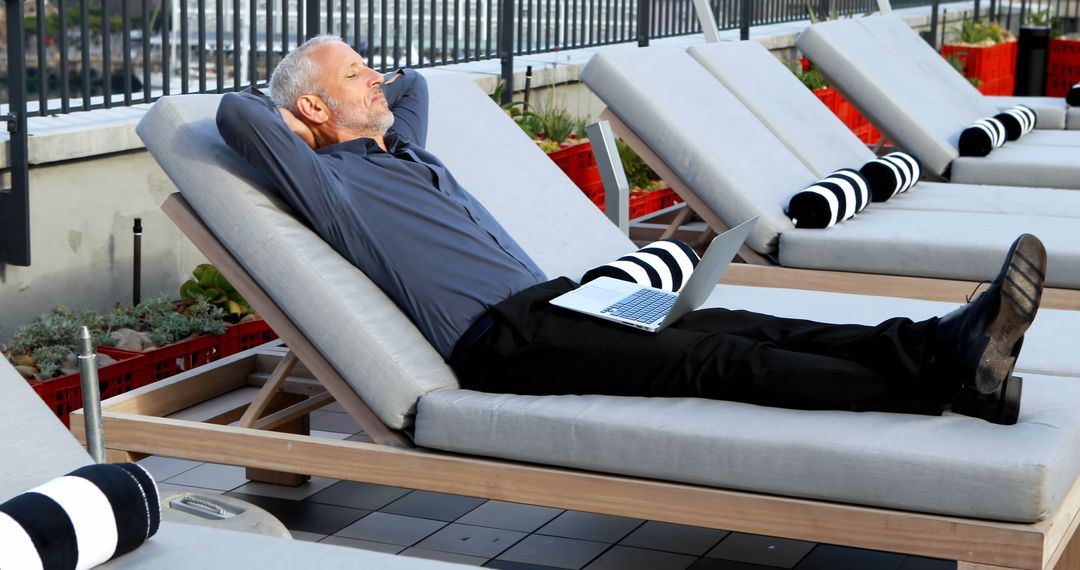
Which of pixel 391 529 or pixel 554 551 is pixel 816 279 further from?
pixel 391 529

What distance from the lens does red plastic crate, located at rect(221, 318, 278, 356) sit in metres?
4.30

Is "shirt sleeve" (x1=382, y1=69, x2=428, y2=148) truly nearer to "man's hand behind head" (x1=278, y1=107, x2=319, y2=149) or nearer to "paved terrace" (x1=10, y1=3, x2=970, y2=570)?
"man's hand behind head" (x1=278, y1=107, x2=319, y2=149)

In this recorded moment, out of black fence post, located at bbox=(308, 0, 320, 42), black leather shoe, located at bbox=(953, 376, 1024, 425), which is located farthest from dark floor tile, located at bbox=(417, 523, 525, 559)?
black fence post, located at bbox=(308, 0, 320, 42)

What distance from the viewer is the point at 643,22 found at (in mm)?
8688

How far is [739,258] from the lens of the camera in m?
4.70

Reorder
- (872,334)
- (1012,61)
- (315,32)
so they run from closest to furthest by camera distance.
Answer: (872,334) < (315,32) < (1012,61)

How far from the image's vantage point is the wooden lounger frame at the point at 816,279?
4.16 meters

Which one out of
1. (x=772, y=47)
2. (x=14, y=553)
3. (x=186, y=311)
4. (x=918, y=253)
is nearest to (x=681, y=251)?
(x=918, y=253)

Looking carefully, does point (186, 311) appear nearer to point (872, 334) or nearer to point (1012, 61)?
point (872, 334)

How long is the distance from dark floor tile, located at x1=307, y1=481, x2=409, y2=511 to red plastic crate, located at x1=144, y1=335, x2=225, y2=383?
74 centimetres

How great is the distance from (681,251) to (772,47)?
721cm

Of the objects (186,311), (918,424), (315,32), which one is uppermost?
(315,32)

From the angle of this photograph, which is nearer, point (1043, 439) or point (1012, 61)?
point (1043, 439)

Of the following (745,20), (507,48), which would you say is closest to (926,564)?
(507,48)
